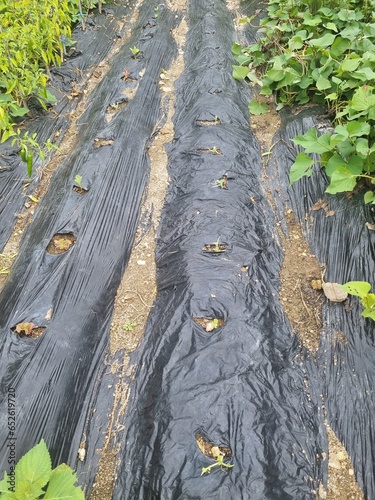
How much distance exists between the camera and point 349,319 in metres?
2.24

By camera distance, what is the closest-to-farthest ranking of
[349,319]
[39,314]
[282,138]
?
[349,319], [39,314], [282,138]

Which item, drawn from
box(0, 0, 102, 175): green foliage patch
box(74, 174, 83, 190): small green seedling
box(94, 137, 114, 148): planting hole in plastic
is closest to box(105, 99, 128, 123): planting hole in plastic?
box(94, 137, 114, 148): planting hole in plastic

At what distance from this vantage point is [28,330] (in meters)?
2.35

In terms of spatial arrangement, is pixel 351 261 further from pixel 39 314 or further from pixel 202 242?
pixel 39 314

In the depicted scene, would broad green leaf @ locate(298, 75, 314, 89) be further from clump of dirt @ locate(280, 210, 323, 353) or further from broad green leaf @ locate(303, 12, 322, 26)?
clump of dirt @ locate(280, 210, 323, 353)

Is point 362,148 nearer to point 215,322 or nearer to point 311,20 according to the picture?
point 215,322

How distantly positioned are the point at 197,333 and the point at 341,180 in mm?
1324

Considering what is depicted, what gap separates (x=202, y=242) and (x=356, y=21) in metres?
2.92

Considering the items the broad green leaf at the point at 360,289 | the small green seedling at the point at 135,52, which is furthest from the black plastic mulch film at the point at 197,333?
the small green seedling at the point at 135,52

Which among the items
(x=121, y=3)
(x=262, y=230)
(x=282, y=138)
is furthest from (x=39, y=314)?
(x=121, y=3)

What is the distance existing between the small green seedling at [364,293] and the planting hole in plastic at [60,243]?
194 centimetres

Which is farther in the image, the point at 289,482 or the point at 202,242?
the point at 202,242

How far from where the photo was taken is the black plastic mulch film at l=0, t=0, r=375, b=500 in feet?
5.95

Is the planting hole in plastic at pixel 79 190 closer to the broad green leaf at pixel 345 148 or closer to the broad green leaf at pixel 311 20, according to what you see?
the broad green leaf at pixel 345 148
